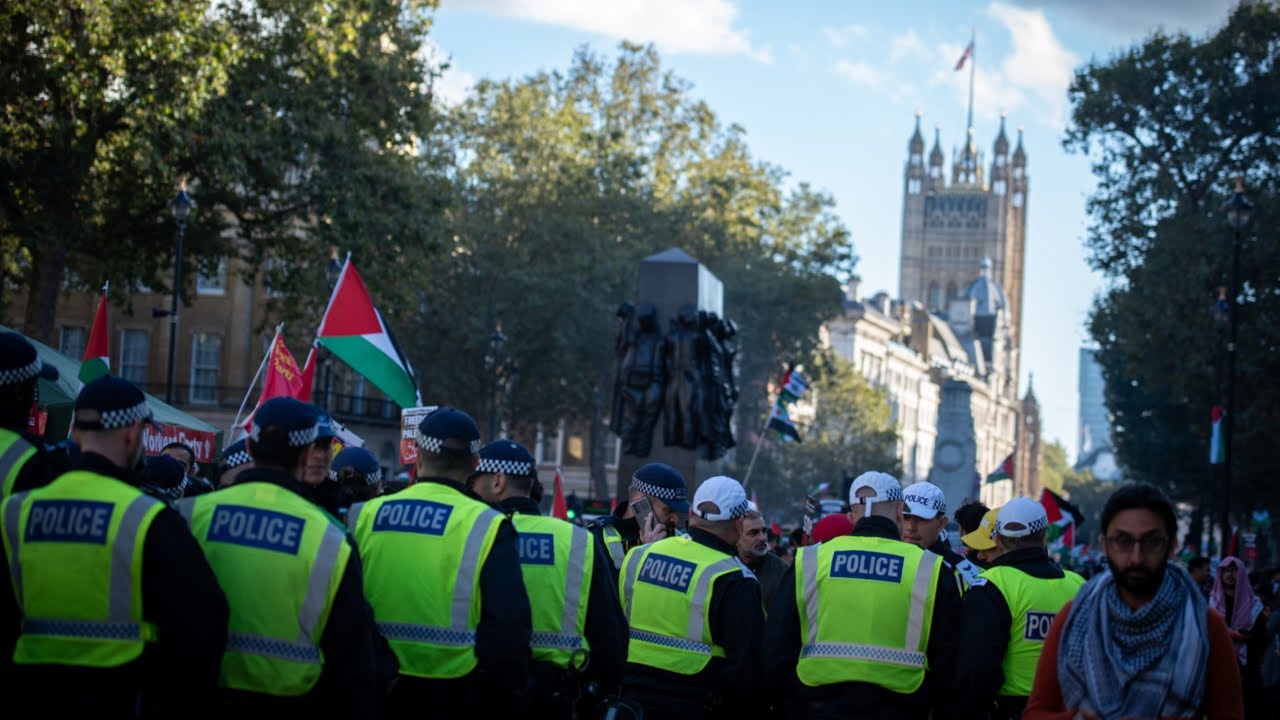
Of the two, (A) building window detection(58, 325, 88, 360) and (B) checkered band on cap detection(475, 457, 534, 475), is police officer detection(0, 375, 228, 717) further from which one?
(A) building window detection(58, 325, 88, 360)

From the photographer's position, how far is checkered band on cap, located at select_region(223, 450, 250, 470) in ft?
29.1

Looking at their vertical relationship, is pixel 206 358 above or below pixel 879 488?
above

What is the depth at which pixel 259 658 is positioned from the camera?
17.4 ft

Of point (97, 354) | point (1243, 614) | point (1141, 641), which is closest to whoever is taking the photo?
point (1141, 641)

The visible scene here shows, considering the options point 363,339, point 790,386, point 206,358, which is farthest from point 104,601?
point 206,358

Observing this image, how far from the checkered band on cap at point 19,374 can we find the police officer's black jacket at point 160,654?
2.02 ft

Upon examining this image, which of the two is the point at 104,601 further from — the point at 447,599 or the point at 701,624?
the point at 701,624

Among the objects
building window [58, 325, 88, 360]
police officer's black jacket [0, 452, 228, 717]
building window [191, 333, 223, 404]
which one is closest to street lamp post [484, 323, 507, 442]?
building window [191, 333, 223, 404]

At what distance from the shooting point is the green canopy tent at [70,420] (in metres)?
14.3

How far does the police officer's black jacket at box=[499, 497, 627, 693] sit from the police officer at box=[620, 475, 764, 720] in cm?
48

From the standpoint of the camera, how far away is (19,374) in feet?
18.3

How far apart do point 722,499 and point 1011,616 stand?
54.3 inches

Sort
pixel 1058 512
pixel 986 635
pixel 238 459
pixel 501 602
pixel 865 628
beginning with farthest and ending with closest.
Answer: pixel 1058 512, pixel 238 459, pixel 986 635, pixel 865 628, pixel 501 602

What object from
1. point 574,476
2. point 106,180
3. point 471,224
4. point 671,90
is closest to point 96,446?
point 106,180
